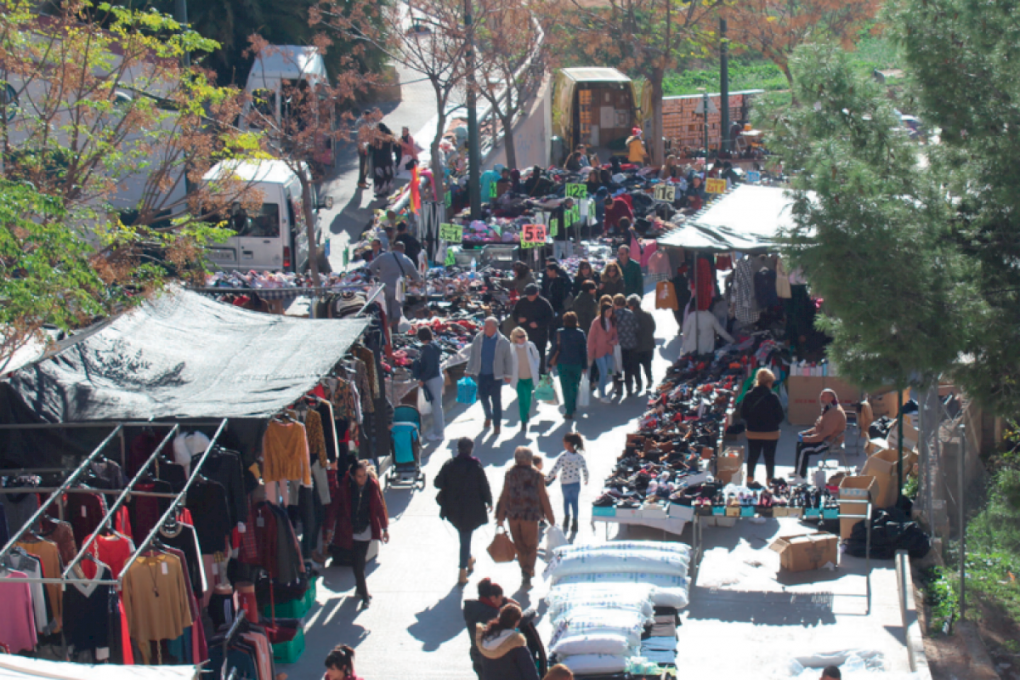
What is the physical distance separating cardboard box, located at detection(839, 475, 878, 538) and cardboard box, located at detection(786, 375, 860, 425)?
3560mm

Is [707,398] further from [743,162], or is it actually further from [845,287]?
[743,162]

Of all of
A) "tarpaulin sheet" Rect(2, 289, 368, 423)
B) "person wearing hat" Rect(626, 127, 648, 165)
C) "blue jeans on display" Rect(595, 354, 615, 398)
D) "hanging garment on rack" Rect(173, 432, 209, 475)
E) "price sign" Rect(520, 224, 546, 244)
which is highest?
"person wearing hat" Rect(626, 127, 648, 165)

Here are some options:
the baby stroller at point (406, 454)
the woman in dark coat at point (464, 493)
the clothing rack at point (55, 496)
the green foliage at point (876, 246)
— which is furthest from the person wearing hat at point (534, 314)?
the clothing rack at point (55, 496)

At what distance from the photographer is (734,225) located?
17812mm

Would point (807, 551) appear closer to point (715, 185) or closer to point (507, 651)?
point (507, 651)

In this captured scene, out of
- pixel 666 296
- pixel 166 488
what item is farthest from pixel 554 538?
pixel 666 296

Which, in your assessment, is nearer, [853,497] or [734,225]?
[853,497]

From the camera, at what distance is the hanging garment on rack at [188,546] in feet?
28.8

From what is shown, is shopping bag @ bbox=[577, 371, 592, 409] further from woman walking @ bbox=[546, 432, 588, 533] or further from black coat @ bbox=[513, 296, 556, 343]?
woman walking @ bbox=[546, 432, 588, 533]

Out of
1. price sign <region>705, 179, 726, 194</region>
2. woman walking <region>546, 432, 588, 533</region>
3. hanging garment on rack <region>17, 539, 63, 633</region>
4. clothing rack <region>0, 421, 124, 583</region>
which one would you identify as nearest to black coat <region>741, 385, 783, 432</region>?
woman walking <region>546, 432, 588, 533</region>

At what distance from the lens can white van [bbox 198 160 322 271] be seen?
22781 mm

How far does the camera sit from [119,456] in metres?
A: 10.2

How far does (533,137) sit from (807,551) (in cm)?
2747

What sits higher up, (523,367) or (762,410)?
(523,367)
